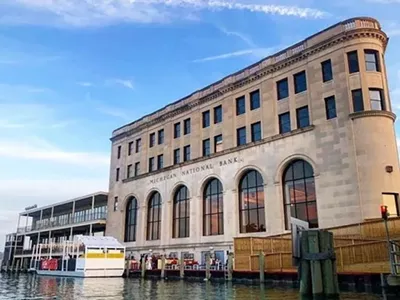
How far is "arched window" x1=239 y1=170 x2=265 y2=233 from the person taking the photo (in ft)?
115

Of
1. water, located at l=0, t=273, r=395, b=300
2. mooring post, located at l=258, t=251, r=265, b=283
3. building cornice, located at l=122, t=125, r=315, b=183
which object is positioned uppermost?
building cornice, located at l=122, t=125, r=315, b=183

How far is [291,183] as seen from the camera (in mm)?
33094

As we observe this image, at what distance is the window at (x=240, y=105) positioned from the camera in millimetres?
39072

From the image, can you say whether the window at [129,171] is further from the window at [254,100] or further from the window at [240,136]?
the window at [254,100]

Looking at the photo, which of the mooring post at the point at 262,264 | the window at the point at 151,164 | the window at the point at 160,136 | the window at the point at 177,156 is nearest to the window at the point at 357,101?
the mooring post at the point at 262,264

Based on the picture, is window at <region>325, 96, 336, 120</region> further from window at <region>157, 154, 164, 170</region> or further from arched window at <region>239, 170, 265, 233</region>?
window at <region>157, 154, 164, 170</region>

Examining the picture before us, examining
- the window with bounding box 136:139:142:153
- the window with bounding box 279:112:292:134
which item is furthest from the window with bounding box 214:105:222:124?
the window with bounding box 136:139:142:153

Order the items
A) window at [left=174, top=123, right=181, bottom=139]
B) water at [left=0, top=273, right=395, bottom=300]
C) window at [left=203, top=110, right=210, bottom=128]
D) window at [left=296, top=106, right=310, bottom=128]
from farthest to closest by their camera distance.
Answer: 1. window at [left=174, top=123, right=181, bottom=139]
2. window at [left=203, top=110, right=210, bottom=128]
3. window at [left=296, top=106, right=310, bottom=128]
4. water at [left=0, top=273, right=395, bottom=300]

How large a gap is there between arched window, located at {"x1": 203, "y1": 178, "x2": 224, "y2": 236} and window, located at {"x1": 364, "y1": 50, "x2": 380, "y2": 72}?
17.0m

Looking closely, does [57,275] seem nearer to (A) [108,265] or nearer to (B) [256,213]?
(A) [108,265]

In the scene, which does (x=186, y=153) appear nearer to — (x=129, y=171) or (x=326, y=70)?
(x=129, y=171)

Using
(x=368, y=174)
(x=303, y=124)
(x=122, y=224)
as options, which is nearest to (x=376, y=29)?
(x=303, y=124)

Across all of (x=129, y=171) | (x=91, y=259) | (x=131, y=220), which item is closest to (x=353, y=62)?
(x=91, y=259)

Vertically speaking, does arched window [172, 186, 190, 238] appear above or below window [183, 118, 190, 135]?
below
